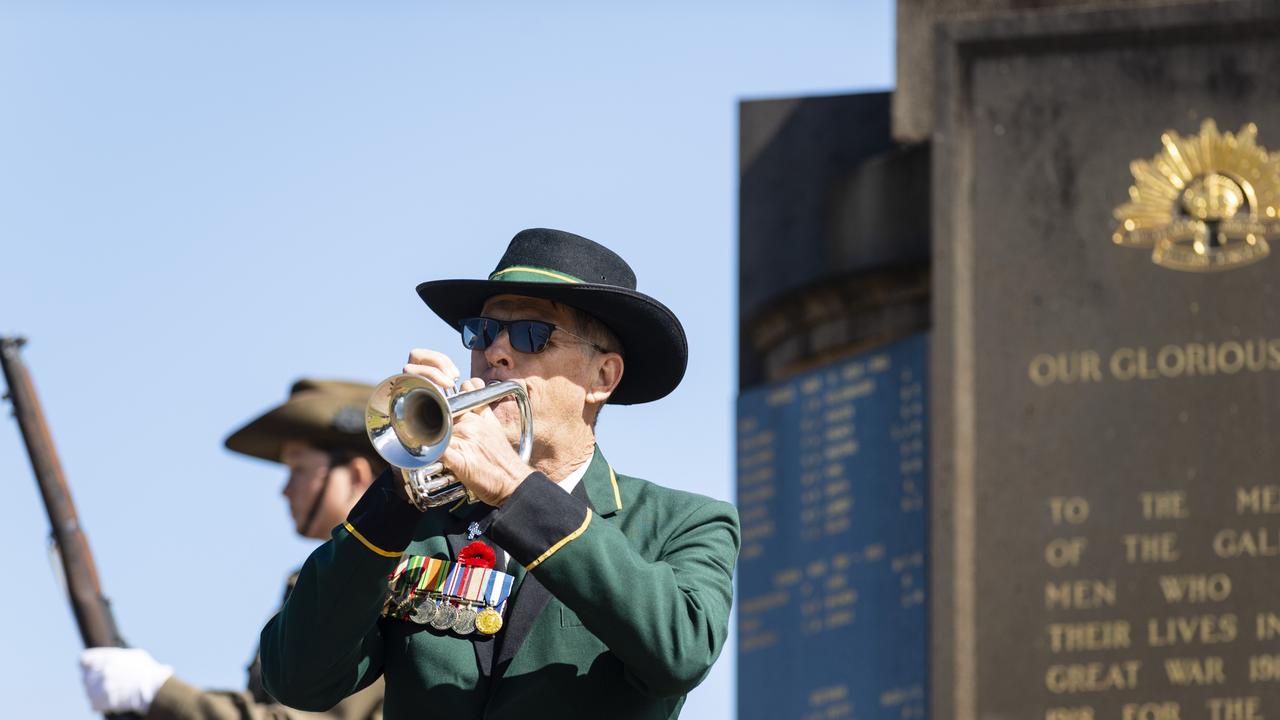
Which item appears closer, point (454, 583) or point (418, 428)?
point (418, 428)

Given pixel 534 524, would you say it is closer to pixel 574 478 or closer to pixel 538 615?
pixel 538 615

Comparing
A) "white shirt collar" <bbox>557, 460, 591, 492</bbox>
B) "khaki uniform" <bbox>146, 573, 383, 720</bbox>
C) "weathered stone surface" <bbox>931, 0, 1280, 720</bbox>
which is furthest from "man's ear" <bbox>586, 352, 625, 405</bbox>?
"weathered stone surface" <bbox>931, 0, 1280, 720</bbox>

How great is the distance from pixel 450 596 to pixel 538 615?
0.19 meters

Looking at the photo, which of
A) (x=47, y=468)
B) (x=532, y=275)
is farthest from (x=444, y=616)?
(x=47, y=468)

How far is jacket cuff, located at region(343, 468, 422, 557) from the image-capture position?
5.14m

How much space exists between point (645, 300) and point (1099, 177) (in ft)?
29.8

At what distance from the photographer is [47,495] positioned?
11398 mm

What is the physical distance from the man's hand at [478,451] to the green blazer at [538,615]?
4 centimetres

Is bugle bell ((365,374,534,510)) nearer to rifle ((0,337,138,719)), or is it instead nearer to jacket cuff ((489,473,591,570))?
jacket cuff ((489,473,591,570))

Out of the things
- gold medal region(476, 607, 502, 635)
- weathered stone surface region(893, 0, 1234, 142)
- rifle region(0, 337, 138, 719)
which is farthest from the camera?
weathered stone surface region(893, 0, 1234, 142)

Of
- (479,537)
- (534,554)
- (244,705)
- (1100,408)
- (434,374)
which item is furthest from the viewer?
(1100,408)

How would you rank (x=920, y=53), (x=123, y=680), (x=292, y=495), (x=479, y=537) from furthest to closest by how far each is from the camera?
(x=920, y=53)
(x=123, y=680)
(x=292, y=495)
(x=479, y=537)

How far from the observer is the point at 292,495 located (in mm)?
9594

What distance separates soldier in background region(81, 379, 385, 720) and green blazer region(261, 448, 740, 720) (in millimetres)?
3759
